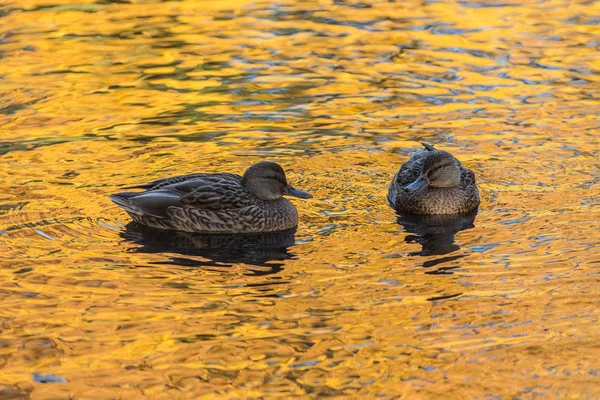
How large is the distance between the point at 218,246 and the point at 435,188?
2.45 metres

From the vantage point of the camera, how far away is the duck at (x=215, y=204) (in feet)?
37.9

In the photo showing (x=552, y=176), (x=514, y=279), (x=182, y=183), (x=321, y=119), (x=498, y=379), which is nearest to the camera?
(x=498, y=379)

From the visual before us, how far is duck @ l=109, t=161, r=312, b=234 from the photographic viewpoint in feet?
37.9

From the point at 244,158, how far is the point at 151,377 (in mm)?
5568

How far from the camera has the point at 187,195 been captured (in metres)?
11.7

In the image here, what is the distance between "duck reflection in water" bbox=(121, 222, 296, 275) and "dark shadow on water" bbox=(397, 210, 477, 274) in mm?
1144

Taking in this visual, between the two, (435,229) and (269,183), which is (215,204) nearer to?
(269,183)

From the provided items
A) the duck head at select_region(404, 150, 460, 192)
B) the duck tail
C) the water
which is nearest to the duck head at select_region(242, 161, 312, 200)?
the water

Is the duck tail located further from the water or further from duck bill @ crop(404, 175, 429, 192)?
duck bill @ crop(404, 175, 429, 192)

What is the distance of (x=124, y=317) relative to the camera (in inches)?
361

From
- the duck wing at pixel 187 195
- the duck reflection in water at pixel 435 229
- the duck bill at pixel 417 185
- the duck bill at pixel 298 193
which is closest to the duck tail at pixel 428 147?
the duck bill at pixel 417 185

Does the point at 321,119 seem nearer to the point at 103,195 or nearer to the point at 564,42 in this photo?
the point at 103,195

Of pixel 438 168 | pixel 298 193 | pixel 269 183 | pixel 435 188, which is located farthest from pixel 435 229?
pixel 269 183

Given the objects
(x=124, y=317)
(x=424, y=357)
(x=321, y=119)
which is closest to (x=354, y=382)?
(x=424, y=357)
